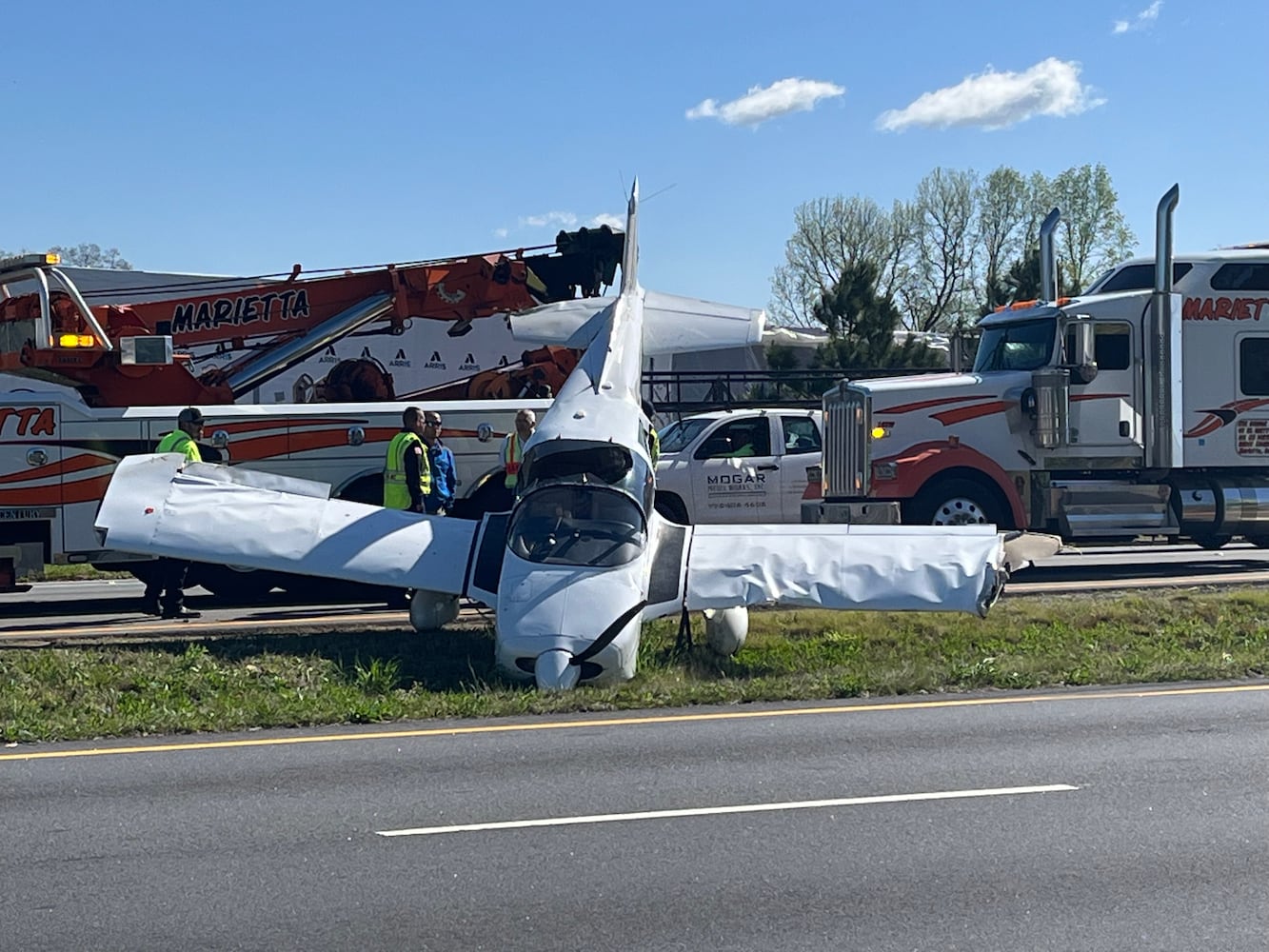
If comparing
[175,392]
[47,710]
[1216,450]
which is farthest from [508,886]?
[1216,450]

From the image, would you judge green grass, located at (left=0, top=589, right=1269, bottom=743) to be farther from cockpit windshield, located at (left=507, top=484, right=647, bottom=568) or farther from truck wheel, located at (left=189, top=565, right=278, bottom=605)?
truck wheel, located at (left=189, top=565, right=278, bottom=605)

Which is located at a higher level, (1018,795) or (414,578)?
(414,578)

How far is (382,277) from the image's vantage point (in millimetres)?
17391

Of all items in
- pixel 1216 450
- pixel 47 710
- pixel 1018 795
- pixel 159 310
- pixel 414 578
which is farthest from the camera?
pixel 1216 450

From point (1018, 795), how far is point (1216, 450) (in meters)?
12.1

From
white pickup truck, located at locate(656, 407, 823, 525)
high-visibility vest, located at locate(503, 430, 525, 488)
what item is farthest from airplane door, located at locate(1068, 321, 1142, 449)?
high-visibility vest, located at locate(503, 430, 525, 488)

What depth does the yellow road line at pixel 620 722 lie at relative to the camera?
8.93 meters

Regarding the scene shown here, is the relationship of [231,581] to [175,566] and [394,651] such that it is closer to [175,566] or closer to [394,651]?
[175,566]

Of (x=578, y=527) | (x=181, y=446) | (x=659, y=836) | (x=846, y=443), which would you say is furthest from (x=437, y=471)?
(x=659, y=836)

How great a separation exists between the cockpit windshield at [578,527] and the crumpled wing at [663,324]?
558 centimetres

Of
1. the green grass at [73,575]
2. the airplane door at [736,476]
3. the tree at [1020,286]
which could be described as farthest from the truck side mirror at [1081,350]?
the tree at [1020,286]

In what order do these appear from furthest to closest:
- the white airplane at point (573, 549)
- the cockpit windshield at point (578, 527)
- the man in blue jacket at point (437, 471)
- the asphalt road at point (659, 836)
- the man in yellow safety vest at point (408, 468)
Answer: the man in blue jacket at point (437, 471) → the man in yellow safety vest at point (408, 468) → the cockpit windshield at point (578, 527) → the white airplane at point (573, 549) → the asphalt road at point (659, 836)

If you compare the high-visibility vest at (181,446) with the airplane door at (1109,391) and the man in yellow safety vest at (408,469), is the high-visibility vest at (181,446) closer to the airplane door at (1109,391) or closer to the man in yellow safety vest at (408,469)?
the man in yellow safety vest at (408,469)

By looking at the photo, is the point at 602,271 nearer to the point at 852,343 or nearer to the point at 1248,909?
the point at 1248,909
